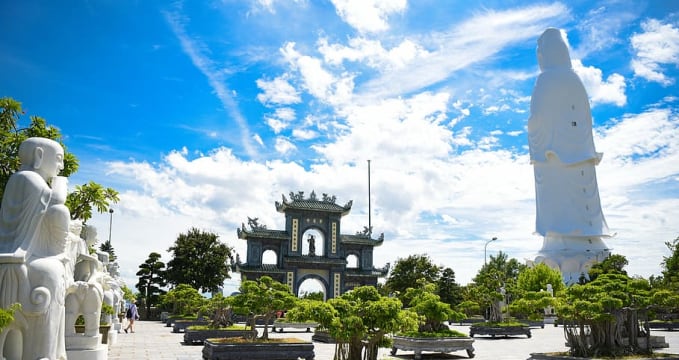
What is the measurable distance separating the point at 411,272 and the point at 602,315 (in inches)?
1194

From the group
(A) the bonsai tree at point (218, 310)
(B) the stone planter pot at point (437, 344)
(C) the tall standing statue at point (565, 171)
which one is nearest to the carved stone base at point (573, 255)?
(C) the tall standing statue at point (565, 171)

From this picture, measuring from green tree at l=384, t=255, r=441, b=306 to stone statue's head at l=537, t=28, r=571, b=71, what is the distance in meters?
22.4

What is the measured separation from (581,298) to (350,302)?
6797 mm

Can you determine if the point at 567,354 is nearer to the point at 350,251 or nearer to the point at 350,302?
the point at 350,302

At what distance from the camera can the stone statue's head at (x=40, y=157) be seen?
7105 mm

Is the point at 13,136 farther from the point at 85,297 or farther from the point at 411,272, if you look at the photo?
the point at 411,272

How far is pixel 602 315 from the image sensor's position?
12695 millimetres

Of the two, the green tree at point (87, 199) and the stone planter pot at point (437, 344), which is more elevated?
the green tree at point (87, 199)

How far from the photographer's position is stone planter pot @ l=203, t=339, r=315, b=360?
1349cm

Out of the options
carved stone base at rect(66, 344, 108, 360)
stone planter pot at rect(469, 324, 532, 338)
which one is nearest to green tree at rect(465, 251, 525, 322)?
stone planter pot at rect(469, 324, 532, 338)

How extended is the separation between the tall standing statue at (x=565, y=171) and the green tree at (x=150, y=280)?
32.2 meters

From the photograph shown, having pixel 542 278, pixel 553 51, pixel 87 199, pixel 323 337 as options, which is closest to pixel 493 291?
pixel 323 337

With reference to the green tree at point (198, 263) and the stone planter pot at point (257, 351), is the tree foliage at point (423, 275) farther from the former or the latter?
the stone planter pot at point (257, 351)

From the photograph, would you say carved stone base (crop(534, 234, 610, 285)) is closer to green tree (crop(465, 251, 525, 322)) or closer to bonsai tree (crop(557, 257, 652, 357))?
green tree (crop(465, 251, 525, 322))
